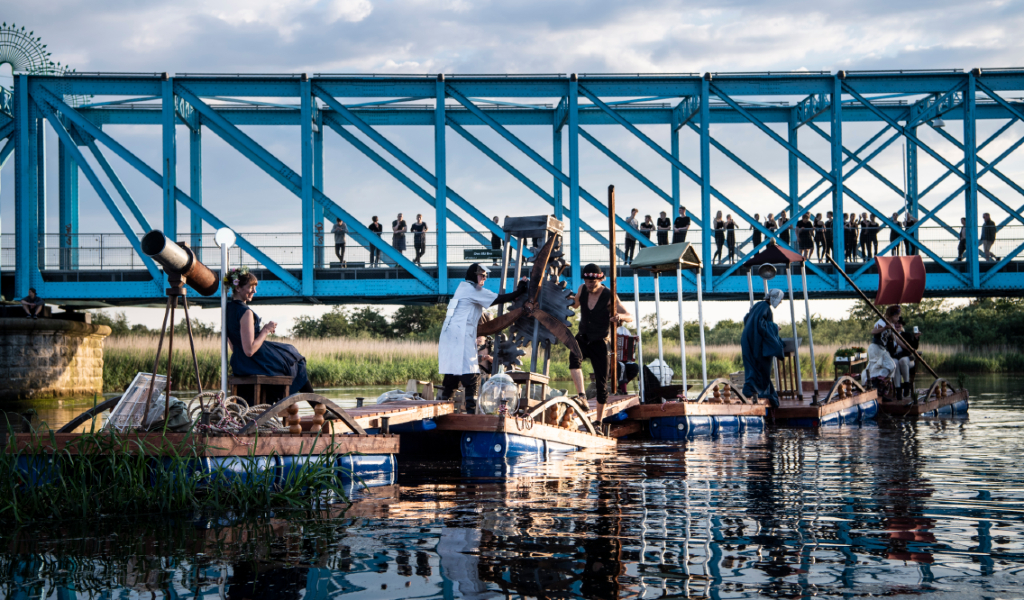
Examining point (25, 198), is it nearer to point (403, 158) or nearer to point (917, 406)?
point (403, 158)

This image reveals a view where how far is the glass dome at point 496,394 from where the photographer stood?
385 inches

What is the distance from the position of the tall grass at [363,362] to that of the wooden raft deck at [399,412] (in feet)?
54.0

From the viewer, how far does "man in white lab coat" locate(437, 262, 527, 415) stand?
1009 centimetres

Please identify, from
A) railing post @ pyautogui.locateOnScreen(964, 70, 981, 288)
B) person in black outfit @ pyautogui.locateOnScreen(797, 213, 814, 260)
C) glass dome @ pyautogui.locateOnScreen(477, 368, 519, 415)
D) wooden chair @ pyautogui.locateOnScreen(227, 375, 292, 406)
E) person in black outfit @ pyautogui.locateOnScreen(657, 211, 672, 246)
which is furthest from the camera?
railing post @ pyautogui.locateOnScreen(964, 70, 981, 288)

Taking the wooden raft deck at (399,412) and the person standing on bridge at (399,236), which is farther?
the person standing on bridge at (399,236)

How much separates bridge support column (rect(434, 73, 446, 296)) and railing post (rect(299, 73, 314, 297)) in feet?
11.0

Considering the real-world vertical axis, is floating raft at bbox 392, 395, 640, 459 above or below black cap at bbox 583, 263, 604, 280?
below

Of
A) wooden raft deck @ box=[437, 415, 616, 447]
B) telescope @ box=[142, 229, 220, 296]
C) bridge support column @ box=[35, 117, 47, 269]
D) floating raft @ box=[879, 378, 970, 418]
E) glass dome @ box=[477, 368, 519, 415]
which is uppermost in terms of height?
bridge support column @ box=[35, 117, 47, 269]

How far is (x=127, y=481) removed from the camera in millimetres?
6543

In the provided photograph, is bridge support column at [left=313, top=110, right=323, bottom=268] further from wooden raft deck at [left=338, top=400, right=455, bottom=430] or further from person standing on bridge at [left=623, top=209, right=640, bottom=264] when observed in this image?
wooden raft deck at [left=338, top=400, right=455, bottom=430]

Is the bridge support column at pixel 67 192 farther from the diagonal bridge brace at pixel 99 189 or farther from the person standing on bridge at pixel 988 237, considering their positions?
the person standing on bridge at pixel 988 237

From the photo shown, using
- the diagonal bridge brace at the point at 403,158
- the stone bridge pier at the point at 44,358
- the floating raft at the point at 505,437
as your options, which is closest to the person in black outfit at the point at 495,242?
the diagonal bridge brace at the point at 403,158

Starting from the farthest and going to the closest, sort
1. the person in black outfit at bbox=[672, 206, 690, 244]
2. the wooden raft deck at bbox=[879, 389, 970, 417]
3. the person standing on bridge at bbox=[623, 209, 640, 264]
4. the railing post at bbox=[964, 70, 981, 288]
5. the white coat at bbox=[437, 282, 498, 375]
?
the railing post at bbox=[964, 70, 981, 288] → the person standing on bridge at bbox=[623, 209, 640, 264] → the person in black outfit at bbox=[672, 206, 690, 244] → the wooden raft deck at bbox=[879, 389, 970, 417] → the white coat at bbox=[437, 282, 498, 375]

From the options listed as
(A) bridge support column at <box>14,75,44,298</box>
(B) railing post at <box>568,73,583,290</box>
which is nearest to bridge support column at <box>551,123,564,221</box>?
(B) railing post at <box>568,73,583,290</box>
